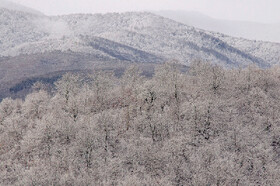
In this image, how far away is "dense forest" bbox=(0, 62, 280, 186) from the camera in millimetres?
93625

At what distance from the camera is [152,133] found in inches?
4409

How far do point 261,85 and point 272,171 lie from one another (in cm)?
5578

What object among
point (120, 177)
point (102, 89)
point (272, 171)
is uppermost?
point (102, 89)

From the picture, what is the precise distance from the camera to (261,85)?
138625 mm

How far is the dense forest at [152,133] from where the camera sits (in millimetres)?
93625

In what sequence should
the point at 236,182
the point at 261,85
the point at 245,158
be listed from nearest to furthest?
the point at 236,182 < the point at 245,158 < the point at 261,85

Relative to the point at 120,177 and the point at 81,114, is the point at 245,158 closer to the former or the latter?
the point at 120,177

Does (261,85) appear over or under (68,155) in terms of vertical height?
over

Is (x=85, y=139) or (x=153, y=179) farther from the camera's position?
(x=85, y=139)

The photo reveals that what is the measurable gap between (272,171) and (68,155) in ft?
208

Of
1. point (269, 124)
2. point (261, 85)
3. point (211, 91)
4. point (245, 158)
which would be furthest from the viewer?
point (261, 85)

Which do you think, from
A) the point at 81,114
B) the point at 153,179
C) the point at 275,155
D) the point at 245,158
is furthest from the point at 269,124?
the point at 81,114

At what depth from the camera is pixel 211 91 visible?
12888 centimetres

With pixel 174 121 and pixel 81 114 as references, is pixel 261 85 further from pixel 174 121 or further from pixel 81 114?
pixel 81 114
